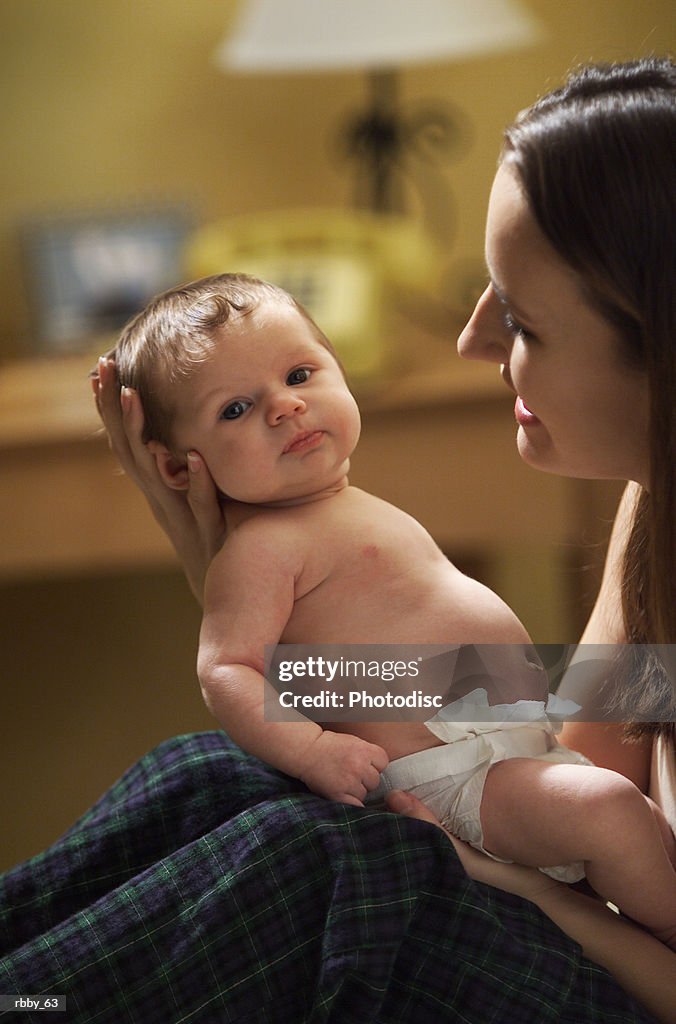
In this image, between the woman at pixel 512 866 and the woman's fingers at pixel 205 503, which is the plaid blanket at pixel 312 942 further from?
the woman's fingers at pixel 205 503

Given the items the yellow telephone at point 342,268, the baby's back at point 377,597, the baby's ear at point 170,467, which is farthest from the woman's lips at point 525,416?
the yellow telephone at point 342,268

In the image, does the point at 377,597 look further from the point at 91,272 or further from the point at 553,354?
the point at 91,272

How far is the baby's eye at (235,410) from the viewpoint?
70 centimetres

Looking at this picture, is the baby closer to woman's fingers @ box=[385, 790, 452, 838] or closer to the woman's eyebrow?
woman's fingers @ box=[385, 790, 452, 838]

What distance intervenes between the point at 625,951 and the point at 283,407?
0.36 metres

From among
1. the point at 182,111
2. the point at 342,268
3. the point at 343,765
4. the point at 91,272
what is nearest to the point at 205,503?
the point at 343,765

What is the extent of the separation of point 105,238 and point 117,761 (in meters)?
0.85

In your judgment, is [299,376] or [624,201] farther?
[299,376]

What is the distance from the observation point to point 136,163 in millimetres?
1996

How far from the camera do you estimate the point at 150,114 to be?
198 cm

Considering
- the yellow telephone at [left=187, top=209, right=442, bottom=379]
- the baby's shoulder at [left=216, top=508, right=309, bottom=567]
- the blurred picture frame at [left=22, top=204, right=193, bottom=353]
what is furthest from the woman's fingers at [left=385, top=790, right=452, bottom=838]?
the blurred picture frame at [left=22, top=204, right=193, bottom=353]

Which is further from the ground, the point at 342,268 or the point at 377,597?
the point at 342,268

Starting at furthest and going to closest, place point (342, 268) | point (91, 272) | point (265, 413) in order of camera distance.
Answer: point (91, 272) → point (342, 268) → point (265, 413)

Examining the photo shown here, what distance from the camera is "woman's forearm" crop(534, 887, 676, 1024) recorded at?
2.21 feet
